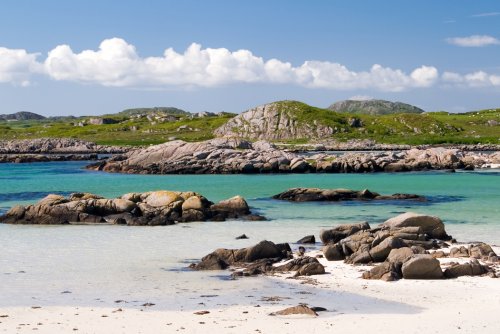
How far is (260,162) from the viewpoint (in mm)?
84188

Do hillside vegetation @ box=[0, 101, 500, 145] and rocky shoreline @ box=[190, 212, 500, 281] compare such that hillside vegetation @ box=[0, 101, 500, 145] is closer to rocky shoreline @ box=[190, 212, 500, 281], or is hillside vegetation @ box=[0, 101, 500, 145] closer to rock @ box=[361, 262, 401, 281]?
rocky shoreline @ box=[190, 212, 500, 281]

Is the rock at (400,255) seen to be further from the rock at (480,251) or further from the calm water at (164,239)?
the calm water at (164,239)

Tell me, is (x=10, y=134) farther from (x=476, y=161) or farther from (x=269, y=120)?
(x=476, y=161)

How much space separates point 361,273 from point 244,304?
5.66 meters

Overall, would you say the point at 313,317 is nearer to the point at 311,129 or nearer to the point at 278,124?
the point at 311,129

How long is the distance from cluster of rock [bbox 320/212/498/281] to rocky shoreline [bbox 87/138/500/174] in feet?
176

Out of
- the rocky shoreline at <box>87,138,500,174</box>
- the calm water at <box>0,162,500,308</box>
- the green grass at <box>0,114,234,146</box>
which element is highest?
the green grass at <box>0,114,234,146</box>

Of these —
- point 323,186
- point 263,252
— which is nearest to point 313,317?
point 263,252

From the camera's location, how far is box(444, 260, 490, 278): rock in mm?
21406

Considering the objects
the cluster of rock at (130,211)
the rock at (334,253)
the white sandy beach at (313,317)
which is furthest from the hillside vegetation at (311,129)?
the white sandy beach at (313,317)

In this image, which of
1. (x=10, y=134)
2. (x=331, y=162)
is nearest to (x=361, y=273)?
(x=331, y=162)

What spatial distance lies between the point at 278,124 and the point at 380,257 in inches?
5407

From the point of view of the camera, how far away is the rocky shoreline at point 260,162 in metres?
82.9

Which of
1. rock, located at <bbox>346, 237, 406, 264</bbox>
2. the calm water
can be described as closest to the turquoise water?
the calm water
